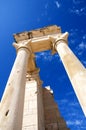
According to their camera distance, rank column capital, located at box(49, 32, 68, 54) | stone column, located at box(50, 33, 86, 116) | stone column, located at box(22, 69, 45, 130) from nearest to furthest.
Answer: stone column, located at box(50, 33, 86, 116), stone column, located at box(22, 69, 45, 130), column capital, located at box(49, 32, 68, 54)

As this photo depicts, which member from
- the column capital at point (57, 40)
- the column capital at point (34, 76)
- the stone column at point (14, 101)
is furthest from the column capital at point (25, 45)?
the column capital at point (34, 76)

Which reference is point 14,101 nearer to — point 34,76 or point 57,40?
point 57,40

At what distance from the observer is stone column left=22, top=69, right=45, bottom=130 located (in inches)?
443

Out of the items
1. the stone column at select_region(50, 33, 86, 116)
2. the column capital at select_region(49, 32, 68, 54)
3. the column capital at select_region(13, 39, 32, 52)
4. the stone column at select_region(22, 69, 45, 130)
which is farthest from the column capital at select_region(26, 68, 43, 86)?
the stone column at select_region(50, 33, 86, 116)

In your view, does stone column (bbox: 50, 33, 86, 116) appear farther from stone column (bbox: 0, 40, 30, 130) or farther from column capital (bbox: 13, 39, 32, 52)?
stone column (bbox: 0, 40, 30, 130)

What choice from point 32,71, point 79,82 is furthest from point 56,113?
point 79,82

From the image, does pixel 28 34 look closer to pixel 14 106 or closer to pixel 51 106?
pixel 51 106

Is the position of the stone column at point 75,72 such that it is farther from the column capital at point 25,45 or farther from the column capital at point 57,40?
the column capital at point 25,45

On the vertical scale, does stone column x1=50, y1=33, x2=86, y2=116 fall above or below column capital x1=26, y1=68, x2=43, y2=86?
below

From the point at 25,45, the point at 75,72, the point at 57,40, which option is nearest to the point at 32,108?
the point at 75,72

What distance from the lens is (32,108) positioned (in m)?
12.5

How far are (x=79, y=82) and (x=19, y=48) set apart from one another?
7.20 meters

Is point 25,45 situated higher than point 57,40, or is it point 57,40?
point 25,45

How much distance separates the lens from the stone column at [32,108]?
1125 cm
